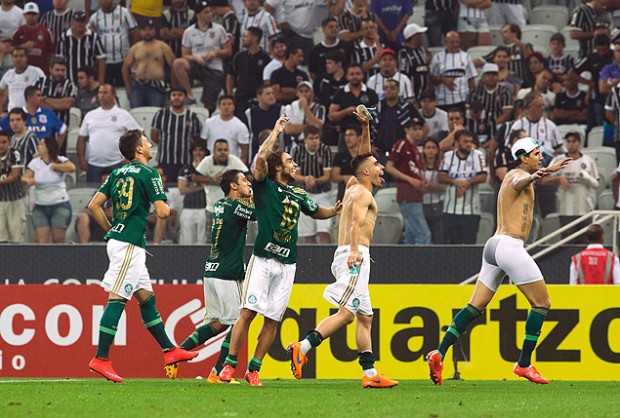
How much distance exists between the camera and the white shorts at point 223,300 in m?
13.0

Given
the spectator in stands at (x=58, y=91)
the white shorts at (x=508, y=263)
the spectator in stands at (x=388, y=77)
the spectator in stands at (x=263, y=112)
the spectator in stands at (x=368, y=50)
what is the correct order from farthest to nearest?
the spectator in stands at (x=368, y=50) → the spectator in stands at (x=58, y=91) → the spectator in stands at (x=388, y=77) → the spectator in stands at (x=263, y=112) → the white shorts at (x=508, y=263)

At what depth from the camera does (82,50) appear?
21.4 meters

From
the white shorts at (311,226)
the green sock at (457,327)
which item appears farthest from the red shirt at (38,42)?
the green sock at (457,327)

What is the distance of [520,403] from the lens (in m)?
10.2

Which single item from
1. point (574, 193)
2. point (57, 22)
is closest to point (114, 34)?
point (57, 22)

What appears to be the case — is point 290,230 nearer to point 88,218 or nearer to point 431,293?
point 431,293

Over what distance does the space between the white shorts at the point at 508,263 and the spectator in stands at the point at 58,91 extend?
9.95m

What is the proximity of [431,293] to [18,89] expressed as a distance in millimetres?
8931

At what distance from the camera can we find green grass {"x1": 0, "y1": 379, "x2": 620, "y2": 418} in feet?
29.9

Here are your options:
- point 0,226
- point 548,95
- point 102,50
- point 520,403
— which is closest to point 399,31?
point 548,95

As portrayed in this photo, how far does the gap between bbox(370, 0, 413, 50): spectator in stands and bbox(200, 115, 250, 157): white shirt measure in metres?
3.97

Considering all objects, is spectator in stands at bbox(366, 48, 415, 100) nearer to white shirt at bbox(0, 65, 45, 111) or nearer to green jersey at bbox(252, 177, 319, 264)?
white shirt at bbox(0, 65, 45, 111)

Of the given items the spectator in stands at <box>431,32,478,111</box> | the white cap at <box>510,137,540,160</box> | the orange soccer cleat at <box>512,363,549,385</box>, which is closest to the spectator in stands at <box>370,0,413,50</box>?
the spectator in stands at <box>431,32,478,111</box>

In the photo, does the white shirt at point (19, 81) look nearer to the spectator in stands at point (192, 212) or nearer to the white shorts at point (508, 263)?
the spectator in stands at point (192, 212)
